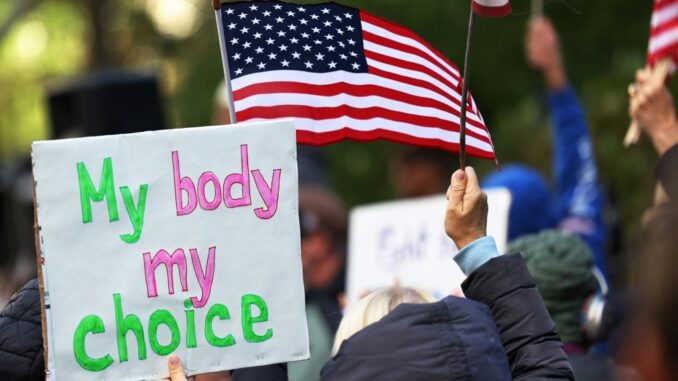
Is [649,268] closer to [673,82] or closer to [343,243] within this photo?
[343,243]

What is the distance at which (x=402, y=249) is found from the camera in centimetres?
597

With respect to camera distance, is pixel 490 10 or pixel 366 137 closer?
pixel 490 10

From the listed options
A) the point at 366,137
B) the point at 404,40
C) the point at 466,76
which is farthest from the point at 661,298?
the point at 404,40

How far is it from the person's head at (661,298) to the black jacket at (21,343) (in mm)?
1484

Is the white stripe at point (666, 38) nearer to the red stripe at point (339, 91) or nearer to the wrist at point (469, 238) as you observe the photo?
the red stripe at point (339, 91)

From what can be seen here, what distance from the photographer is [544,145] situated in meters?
9.09

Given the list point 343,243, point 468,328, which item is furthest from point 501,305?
point 343,243

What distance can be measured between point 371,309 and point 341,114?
0.95 metres

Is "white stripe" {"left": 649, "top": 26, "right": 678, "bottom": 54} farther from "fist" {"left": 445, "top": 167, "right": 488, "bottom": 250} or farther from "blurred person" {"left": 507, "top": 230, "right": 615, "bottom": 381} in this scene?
"fist" {"left": 445, "top": 167, "right": 488, "bottom": 250}

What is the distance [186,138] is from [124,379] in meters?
0.58

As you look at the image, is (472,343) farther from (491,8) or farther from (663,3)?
(663,3)

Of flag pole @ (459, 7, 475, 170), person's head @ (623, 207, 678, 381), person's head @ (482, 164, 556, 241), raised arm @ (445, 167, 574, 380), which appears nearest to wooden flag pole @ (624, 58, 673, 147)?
person's head @ (482, 164, 556, 241)

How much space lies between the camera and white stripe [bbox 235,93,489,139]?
3680mm

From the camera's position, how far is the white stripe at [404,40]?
12.4ft
